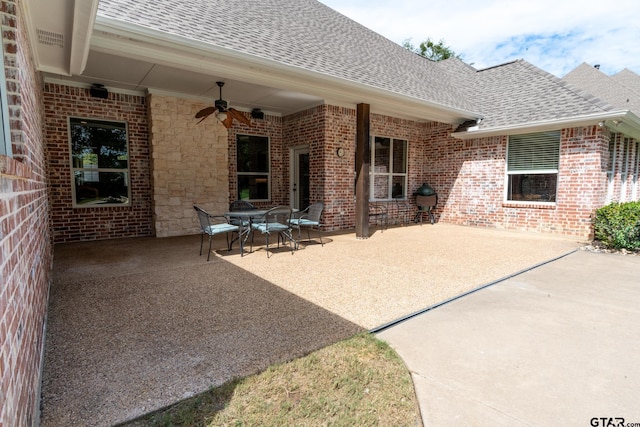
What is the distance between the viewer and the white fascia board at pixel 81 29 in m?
2.90

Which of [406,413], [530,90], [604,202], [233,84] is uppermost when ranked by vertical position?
[530,90]

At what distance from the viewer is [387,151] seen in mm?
9828

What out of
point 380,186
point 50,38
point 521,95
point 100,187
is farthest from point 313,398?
point 521,95

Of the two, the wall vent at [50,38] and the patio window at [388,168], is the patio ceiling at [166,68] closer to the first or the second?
the wall vent at [50,38]

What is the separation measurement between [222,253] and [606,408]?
17.4 ft

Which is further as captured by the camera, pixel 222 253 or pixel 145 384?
pixel 222 253

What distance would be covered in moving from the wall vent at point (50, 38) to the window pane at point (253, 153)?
491cm

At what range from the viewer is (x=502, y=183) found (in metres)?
8.84

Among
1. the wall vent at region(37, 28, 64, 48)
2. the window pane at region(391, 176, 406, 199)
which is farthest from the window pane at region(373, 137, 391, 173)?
the wall vent at region(37, 28, 64, 48)

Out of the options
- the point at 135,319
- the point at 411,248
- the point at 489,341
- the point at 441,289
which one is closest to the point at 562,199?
the point at 411,248

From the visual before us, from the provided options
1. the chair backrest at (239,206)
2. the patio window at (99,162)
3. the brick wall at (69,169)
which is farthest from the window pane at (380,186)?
the patio window at (99,162)

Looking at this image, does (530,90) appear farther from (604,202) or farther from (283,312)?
(283,312)

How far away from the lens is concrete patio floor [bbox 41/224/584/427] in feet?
6.83

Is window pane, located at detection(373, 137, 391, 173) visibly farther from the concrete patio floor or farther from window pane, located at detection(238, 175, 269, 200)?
the concrete patio floor
